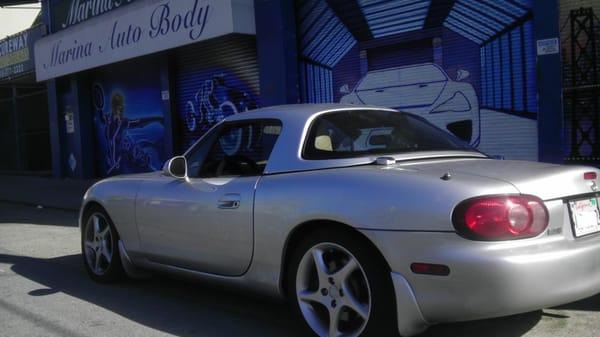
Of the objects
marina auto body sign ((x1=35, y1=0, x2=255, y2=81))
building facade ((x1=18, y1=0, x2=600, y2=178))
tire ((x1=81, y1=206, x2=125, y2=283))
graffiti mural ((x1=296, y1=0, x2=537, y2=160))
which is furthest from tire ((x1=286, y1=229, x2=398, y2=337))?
marina auto body sign ((x1=35, y1=0, x2=255, y2=81))

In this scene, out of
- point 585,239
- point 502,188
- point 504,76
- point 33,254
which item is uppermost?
point 504,76

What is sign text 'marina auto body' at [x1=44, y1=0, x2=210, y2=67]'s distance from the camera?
12195 millimetres

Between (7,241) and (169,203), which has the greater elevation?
(169,203)

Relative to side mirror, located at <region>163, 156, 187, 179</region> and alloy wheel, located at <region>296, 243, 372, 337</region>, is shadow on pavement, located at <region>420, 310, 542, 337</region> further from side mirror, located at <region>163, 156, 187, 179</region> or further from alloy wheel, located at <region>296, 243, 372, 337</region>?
side mirror, located at <region>163, 156, 187, 179</region>

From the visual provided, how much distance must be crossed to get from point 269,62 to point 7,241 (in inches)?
223

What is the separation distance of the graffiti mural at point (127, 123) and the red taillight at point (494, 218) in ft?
42.2

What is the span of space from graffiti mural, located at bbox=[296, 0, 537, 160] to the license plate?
5.45m

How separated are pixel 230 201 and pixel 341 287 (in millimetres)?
1054

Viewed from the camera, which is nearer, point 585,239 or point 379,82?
point 585,239

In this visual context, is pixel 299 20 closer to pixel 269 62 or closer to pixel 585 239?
pixel 269 62

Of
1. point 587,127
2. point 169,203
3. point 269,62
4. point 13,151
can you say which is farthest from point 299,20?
point 13,151

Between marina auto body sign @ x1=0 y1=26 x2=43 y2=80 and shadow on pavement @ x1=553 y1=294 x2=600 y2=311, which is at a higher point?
marina auto body sign @ x1=0 y1=26 x2=43 y2=80

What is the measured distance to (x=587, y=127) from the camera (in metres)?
8.13

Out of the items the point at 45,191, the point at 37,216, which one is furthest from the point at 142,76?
the point at 37,216
